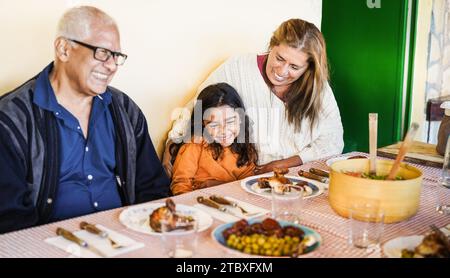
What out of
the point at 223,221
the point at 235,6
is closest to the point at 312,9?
the point at 235,6

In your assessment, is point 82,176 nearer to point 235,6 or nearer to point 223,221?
point 223,221

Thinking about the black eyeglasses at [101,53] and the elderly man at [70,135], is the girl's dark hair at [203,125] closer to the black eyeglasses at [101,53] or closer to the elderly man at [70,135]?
the elderly man at [70,135]

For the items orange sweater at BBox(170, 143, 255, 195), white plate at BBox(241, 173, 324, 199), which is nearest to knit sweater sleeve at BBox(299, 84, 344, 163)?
orange sweater at BBox(170, 143, 255, 195)

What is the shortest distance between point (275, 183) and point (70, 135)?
809 millimetres

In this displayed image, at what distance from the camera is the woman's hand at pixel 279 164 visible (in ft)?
8.37

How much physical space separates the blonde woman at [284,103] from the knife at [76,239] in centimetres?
131

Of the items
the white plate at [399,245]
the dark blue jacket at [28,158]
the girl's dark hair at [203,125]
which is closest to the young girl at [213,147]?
the girl's dark hair at [203,125]

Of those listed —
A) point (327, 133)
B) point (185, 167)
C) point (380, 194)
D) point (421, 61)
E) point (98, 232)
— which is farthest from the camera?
point (421, 61)

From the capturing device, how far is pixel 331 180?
5.27 feet

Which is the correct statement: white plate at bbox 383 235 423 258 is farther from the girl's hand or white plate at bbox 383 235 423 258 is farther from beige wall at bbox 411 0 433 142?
beige wall at bbox 411 0 433 142

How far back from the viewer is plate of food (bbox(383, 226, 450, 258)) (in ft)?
4.00

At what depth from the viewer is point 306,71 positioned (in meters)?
2.75

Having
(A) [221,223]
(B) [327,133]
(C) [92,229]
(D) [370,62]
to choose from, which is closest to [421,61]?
(D) [370,62]

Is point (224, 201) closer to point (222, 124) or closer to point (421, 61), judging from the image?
point (222, 124)
